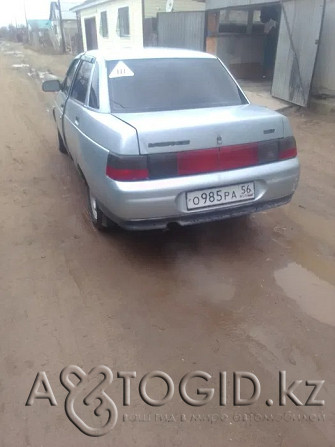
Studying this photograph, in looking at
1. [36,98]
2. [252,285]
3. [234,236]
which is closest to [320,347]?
[252,285]

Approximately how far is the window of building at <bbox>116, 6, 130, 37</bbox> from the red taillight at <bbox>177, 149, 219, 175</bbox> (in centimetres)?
1866

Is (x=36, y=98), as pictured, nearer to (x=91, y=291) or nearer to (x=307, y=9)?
(x=307, y=9)

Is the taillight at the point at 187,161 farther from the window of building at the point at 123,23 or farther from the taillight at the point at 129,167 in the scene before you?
the window of building at the point at 123,23

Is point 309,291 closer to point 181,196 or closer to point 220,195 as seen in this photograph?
point 220,195

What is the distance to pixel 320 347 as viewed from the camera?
250cm

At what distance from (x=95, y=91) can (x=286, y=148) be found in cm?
184

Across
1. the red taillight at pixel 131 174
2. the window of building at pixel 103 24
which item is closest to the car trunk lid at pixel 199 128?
the red taillight at pixel 131 174

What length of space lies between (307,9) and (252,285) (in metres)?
7.64

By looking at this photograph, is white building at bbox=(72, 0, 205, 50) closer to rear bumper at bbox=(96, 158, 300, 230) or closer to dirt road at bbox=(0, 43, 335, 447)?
dirt road at bbox=(0, 43, 335, 447)

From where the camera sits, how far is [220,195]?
10.2 ft

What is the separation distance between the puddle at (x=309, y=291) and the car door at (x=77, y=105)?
2320 millimetres

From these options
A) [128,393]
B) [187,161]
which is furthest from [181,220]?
[128,393]

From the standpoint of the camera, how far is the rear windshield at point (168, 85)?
3.51 metres

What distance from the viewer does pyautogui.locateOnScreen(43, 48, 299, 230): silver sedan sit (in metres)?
2.92
